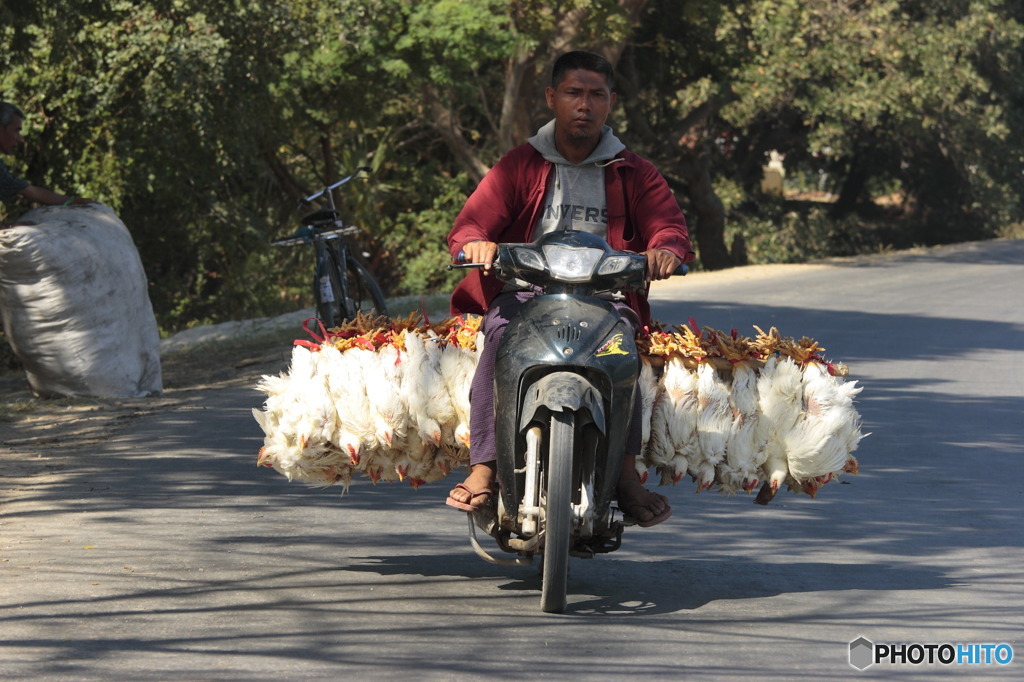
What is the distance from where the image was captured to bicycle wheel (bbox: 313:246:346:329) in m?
12.4

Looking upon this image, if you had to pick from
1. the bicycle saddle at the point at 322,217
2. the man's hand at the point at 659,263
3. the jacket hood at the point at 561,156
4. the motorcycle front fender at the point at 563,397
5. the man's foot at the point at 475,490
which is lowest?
the man's foot at the point at 475,490

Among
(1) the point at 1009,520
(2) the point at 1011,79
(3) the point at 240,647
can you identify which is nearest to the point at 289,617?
(3) the point at 240,647

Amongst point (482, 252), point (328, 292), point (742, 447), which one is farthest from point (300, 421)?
point (328, 292)

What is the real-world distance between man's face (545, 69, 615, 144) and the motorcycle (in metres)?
0.60

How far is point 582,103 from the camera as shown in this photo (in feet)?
18.0

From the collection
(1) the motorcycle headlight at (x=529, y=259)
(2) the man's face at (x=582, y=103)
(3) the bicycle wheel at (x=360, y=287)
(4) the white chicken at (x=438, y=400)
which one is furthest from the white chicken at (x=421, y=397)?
(3) the bicycle wheel at (x=360, y=287)

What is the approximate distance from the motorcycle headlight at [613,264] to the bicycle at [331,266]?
7378mm

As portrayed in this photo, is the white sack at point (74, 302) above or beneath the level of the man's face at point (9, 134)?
Answer: beneath

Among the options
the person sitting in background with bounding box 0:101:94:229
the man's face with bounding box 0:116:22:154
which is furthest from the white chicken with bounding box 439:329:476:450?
the man's face with bounding box 0:116:22:154

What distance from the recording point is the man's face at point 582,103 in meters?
5.48

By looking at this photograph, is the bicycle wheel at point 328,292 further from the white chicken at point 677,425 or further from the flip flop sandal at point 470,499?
the flip flop sandal at point 470,499

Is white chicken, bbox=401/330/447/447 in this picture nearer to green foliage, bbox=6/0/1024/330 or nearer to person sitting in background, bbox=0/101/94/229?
person sitting in background, bbox=0/101/94/229

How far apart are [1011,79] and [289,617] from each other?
114ft

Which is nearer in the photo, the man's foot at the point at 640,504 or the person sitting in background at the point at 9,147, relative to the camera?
the man's foot at the point at 640,504
